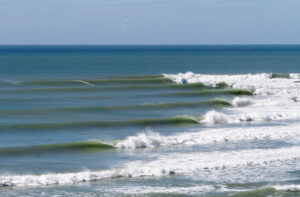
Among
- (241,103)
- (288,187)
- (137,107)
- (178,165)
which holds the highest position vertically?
(241,103)

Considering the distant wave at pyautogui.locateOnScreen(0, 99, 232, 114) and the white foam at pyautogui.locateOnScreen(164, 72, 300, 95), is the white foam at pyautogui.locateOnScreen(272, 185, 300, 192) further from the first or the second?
the white foam at pyautogui.locateOnScreen(164, 72, 300, 95)

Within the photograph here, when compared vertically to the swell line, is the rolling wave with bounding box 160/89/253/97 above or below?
below

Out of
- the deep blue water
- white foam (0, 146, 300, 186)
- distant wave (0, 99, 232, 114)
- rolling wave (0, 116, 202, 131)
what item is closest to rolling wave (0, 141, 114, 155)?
white foam (0, 146, 300, 186)

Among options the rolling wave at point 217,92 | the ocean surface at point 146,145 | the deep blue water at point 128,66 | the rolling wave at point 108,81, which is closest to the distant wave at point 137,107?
the ocean surface at point 146,145

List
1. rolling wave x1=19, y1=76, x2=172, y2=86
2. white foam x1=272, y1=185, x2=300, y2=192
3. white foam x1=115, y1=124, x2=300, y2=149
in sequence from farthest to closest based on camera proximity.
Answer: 1. rolling wave x1=19, y1=76, x2=172, y2=86
2. white foam x1=115, y1=124, x2=300, y2=149
3. white foam x1=272, y1=185, x2=300, y2=192

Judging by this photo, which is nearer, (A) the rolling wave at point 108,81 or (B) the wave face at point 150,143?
(B) the wave face at point 150,143

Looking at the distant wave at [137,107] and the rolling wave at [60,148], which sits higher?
the distant wave at [137,107]

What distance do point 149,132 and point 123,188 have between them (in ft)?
23.4

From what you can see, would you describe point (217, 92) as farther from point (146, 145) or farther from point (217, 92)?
point (146, 145)

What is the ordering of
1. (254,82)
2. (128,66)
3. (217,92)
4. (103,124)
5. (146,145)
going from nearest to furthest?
(146,145) < (103,124) < (217,92) < (254,82) < (128,66)

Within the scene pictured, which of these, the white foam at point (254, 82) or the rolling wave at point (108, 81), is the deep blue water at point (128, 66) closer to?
the rolling wave at point (108, 81)

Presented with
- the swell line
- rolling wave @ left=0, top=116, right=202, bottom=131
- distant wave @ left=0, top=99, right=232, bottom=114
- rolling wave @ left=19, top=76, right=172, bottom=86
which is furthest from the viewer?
rolling wave @ left=19, top=76, right=172, bottom=86

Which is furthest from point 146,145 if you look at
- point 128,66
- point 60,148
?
point 128,66

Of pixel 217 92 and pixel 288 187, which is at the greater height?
pixel 217 92
